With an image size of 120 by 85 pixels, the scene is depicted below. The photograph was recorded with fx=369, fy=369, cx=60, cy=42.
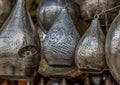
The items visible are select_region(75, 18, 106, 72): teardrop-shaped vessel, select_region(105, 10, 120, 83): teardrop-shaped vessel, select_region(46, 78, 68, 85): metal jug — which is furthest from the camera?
select_region(46, 78, 68, 85): metal jug

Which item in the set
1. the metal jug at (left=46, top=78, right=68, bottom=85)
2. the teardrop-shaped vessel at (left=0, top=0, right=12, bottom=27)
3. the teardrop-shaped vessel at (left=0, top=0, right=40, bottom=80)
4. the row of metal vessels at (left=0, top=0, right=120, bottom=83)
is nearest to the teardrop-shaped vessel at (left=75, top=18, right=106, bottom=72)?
the row of metal vessels at (left=0, top=0, right=120, bottom=83)

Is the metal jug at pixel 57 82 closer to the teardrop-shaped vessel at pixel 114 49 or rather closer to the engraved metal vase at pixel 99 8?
the engraved metal vase at pixel 99 8

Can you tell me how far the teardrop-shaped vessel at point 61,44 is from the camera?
903 millimetres

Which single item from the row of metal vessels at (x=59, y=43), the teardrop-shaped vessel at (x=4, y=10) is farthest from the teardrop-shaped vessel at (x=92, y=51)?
the teardrop-shaped vessel at (x=4, y=10)

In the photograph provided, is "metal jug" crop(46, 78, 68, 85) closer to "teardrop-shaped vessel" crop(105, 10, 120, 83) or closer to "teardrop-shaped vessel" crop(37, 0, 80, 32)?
"teardrop-shaped vessel" crop(37, 0, 80, 32)

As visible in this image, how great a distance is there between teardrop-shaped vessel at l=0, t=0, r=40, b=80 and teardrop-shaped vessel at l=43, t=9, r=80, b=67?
0.05 metres

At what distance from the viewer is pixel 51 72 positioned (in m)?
1.17

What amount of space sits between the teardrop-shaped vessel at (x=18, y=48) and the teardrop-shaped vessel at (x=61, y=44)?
5 cm

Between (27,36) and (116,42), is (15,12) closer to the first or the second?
(27,36)

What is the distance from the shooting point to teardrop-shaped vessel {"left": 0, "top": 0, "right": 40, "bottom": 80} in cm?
93

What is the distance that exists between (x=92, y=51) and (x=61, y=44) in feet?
0.29

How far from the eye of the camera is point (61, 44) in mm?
907

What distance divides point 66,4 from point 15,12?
0.15 m

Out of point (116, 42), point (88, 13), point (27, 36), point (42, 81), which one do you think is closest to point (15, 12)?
point (27, 36)
